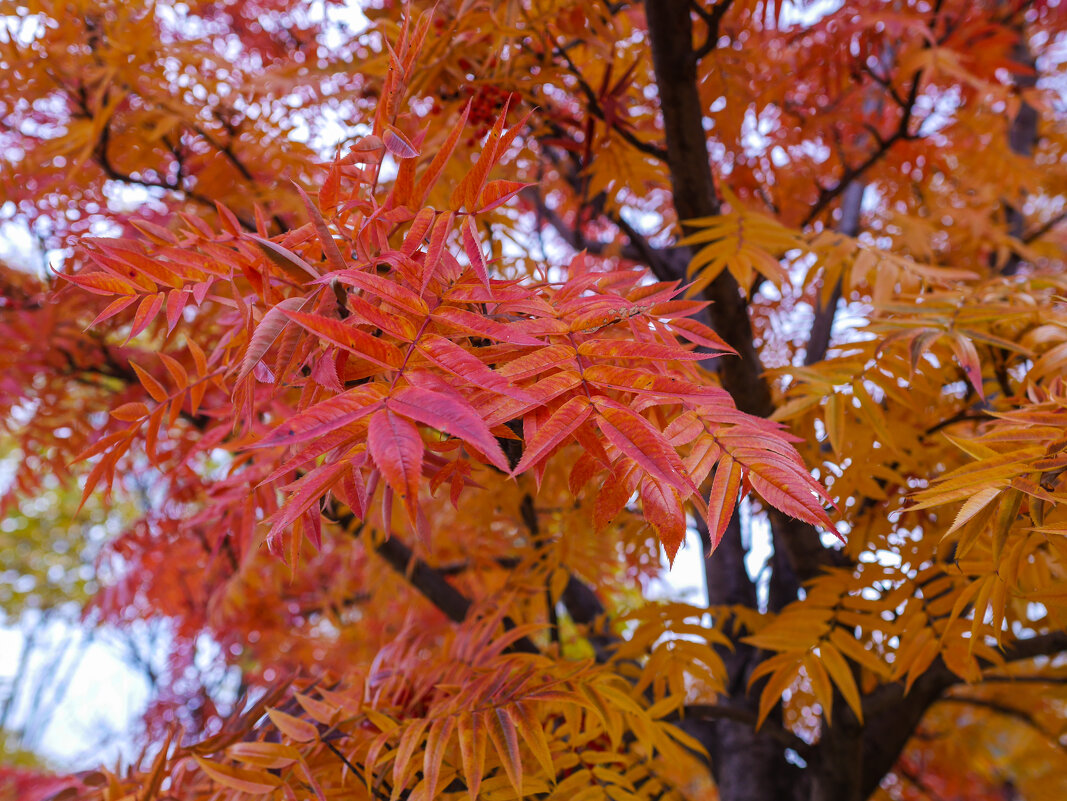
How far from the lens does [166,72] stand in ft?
6.63

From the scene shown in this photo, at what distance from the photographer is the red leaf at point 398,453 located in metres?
0.53

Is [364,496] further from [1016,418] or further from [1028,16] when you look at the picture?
[1028,16]

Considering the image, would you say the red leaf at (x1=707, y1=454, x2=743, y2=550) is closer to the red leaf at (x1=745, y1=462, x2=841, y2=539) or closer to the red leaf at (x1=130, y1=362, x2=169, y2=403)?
the red leaf at (x1=745, y1=462, x2=841, y2=539)

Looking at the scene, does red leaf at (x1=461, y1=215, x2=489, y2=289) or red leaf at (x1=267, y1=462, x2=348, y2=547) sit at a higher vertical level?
red leaf at (x1=461, y1=215, x2=489, y2=289)

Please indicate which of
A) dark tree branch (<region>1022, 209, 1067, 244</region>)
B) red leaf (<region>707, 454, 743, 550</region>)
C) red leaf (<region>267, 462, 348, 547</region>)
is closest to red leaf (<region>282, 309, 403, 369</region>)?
red leaf (<region>267, 462, 348, 547</region>)

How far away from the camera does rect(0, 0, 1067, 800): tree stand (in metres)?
0.75

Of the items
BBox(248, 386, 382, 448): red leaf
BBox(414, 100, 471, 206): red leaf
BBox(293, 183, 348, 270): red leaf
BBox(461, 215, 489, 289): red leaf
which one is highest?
BBox(414, 100, 471, 206): red leaf

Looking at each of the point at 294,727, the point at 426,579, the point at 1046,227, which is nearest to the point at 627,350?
the point at 294,727

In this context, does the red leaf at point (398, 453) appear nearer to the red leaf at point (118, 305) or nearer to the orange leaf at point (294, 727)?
the red leaf at point (118, 305)

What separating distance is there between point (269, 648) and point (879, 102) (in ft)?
13.9

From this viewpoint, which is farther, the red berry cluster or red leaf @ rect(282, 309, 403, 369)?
the red berry cluster

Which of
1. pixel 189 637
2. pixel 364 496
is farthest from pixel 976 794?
pixel 364 496

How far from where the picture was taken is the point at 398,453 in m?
0.55

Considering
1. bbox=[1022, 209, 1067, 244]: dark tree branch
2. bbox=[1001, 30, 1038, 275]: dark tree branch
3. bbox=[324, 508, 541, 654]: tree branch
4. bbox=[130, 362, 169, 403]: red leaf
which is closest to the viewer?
bbox=[130, 362, 169, 403]: red leaf
